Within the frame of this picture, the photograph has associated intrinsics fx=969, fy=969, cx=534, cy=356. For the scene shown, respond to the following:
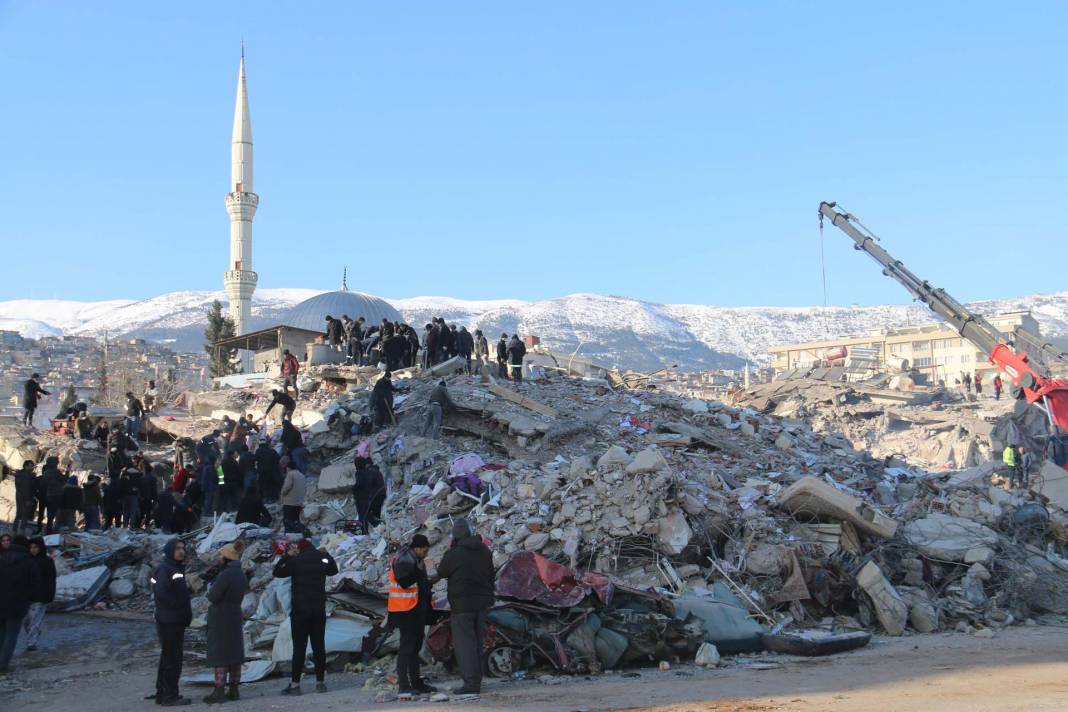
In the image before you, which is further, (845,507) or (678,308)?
(678,308)

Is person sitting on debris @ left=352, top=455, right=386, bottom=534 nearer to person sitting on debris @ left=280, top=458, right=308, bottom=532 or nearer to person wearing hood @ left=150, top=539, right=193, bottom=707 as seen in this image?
person sitting on debris @ left=280, top=458, right=308, bottom=532

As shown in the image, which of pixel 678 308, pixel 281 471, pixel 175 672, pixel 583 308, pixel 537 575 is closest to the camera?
pixel 175 672

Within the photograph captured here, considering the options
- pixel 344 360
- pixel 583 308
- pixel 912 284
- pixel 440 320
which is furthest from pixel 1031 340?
pixel 583 308

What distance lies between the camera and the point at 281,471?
527 inches

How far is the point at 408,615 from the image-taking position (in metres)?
6.34

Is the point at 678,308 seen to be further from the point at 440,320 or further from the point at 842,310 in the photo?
the point at 440,320

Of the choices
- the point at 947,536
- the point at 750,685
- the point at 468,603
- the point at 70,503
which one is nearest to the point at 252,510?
the point at 70,503

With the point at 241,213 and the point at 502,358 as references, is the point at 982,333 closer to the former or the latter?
the point at 502,358

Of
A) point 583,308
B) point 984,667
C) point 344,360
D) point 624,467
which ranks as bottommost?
point 984,667

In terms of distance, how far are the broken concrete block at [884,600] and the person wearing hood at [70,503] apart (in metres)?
9.58

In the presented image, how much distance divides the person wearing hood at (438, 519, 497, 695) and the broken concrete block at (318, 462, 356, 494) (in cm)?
694

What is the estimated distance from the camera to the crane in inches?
888

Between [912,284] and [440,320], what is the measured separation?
13961 mm

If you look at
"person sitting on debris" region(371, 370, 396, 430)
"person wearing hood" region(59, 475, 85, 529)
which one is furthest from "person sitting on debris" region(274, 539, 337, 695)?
"person sitting on debris" region(371, 370, 396, 430)
